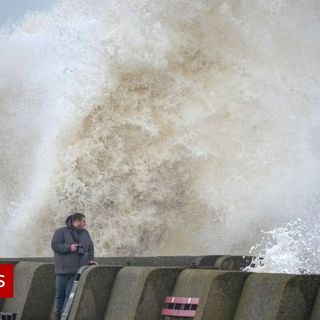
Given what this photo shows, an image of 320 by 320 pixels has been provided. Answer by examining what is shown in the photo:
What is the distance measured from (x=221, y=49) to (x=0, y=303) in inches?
512

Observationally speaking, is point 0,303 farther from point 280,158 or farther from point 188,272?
point 280,158

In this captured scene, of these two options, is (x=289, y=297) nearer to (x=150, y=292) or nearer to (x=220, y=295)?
(x=220, y=295)

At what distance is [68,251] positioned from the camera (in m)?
12.3

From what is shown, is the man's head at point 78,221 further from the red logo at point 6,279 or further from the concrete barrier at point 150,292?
the red logo at point 6,279

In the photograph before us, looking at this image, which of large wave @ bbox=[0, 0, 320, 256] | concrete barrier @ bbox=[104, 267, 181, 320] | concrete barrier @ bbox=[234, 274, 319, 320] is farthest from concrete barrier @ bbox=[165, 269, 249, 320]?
large wave @ bbox=[0, 0, 320, 256]

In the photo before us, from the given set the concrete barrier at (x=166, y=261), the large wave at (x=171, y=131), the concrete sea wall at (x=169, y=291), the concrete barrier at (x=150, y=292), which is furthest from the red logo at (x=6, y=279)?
the large wave at (x=171, y=131)

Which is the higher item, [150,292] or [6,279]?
[6,279]

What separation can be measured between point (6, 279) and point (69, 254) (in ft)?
5.65

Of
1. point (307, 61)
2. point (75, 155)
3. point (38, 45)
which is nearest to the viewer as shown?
point (75, 155)

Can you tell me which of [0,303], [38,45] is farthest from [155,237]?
[0,303]

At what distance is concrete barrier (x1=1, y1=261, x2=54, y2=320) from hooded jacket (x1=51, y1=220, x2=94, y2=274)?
81 cm

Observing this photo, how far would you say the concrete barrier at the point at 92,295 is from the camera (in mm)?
11641

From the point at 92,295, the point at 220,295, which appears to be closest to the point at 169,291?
the point at 92,295

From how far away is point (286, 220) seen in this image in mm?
23109
